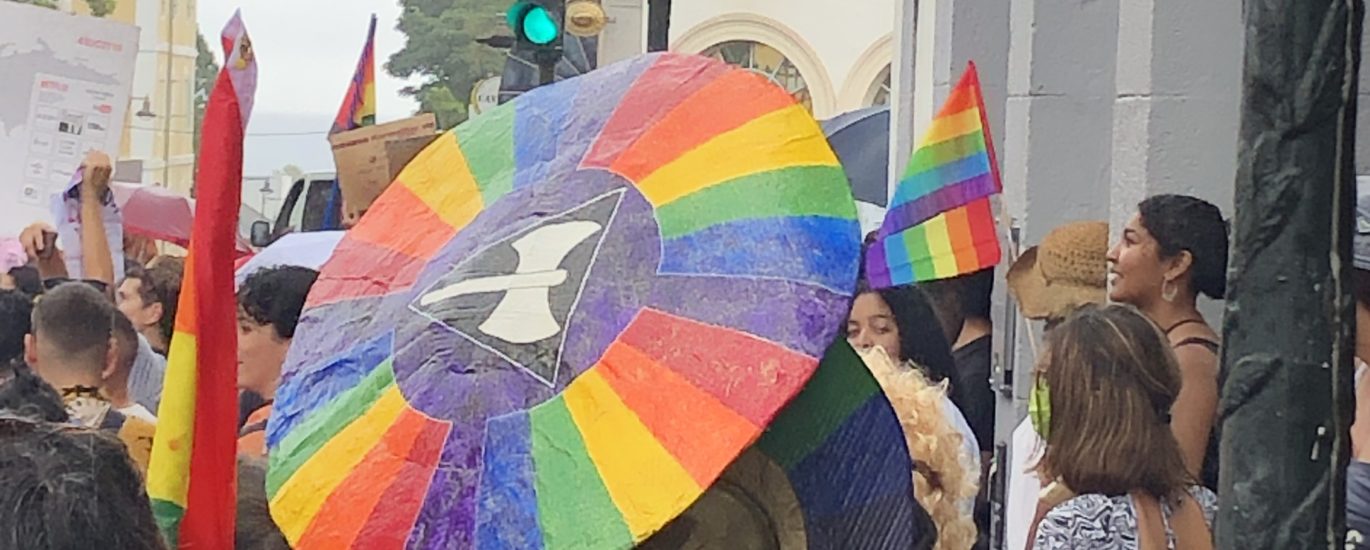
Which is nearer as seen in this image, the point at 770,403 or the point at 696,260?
the point at 770,403

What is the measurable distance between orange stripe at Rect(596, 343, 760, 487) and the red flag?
0.36m

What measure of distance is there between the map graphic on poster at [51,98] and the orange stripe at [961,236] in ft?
11.0

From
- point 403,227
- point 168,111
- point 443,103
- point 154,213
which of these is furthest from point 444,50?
point 403,227

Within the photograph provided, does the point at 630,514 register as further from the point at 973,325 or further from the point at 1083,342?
the point at 973,325

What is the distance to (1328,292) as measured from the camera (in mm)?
2092

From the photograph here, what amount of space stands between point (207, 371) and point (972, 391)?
3.65m

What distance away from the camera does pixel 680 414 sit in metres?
1.90

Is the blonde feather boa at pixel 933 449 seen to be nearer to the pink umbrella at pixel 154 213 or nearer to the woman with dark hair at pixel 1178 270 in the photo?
the woman with dark hair at pixel 1178 270

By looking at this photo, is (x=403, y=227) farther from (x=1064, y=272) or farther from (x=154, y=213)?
(x=154, y=213)

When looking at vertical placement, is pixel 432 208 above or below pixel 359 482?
above

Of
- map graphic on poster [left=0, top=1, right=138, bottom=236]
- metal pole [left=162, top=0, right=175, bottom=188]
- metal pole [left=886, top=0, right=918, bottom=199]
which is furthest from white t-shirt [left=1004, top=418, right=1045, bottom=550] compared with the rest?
metal pole [left=162, top=0, right=175, bottom=188]

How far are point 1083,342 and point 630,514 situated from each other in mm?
1977

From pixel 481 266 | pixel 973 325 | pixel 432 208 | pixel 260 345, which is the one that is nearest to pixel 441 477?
pixel 481 266

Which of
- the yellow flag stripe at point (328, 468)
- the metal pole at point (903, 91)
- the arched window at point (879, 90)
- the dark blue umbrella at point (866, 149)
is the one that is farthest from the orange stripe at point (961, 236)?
the arched window at point (879, 90)
